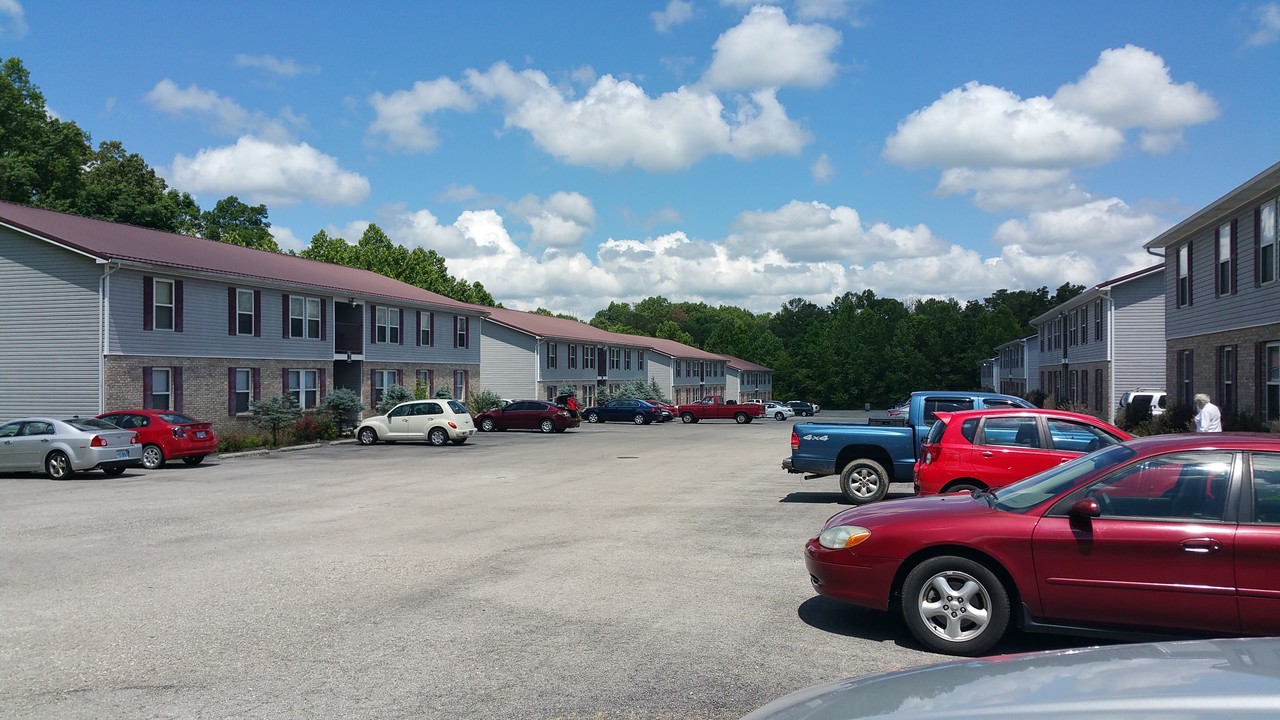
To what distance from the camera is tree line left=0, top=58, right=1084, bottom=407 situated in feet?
181

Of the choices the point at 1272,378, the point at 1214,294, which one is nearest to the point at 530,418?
the point at 1214,294

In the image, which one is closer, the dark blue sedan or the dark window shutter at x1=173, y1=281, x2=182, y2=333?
the dark window shutter at x1=173, y1=281, x2=182, y2=333

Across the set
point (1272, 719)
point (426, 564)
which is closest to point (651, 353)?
point (426, 564)

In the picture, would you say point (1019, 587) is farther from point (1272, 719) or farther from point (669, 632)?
point (1272, 719)

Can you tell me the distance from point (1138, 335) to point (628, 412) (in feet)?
85.0

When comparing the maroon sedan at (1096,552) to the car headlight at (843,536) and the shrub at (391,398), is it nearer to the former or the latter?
the car headlight at (843,536)

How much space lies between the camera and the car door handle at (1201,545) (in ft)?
19.9

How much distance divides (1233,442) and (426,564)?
737 cm

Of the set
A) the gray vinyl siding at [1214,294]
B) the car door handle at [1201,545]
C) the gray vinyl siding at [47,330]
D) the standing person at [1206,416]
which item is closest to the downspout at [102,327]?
the gray vinyl siding at [47,330]

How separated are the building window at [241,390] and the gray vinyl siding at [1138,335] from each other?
33.2 m

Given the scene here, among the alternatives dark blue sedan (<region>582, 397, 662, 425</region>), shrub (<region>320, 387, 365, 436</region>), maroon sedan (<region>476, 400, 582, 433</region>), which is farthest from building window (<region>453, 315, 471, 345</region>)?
shrub (<region>320, 387, 365, 436</region>)

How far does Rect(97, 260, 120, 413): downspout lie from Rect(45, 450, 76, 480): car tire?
7.01 m

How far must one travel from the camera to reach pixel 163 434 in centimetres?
2341

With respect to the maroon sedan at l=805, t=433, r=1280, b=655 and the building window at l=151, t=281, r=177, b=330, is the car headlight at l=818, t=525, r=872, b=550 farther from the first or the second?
the building window at l=151, t=281, r=177, b=330
